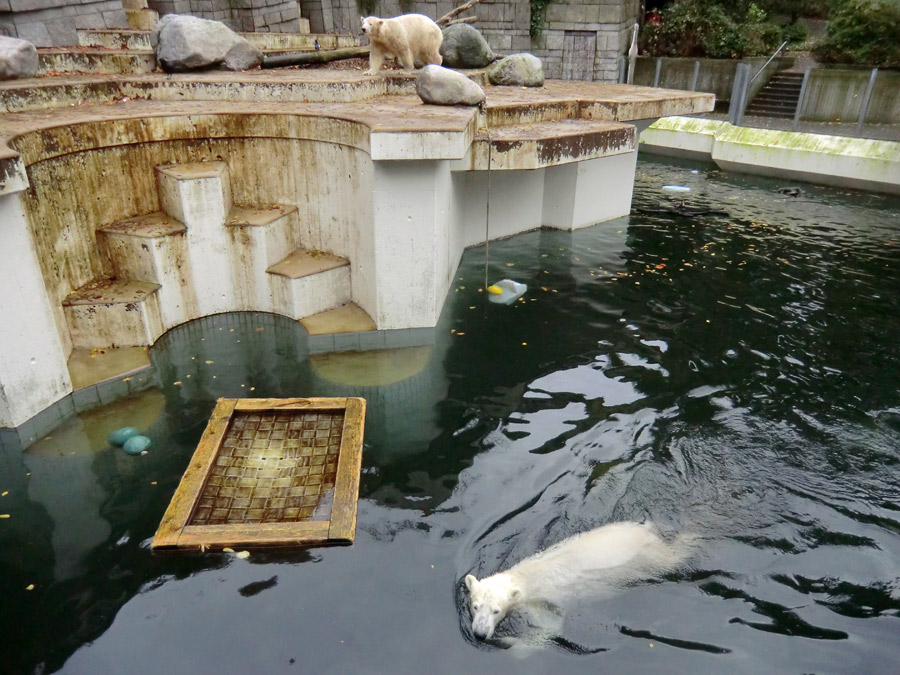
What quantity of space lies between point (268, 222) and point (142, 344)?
2.07 m

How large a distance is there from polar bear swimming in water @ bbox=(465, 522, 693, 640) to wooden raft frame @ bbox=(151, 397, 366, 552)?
3.98 ft

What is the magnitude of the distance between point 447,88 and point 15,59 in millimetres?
5899

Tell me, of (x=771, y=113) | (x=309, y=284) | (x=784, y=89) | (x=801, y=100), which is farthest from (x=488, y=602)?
(x=784, y=89)

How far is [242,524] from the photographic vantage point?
5059 millimetres

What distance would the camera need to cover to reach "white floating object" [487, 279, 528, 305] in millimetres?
9062

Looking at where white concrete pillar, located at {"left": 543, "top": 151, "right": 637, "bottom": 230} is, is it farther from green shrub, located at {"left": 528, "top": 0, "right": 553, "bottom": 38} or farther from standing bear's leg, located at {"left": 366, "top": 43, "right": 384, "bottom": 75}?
green shrub, located at {"left": 528, "top": 0, "right": 553, "bottom": 38}

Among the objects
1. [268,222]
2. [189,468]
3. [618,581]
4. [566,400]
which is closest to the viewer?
[618,581]

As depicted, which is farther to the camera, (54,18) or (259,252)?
(54,18)

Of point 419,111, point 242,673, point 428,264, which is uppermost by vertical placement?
point 419,111

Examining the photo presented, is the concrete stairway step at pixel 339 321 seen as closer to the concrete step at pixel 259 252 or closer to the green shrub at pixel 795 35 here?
the concrete step at pixel 259 252

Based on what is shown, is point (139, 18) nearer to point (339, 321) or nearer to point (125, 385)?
point (339, 321)

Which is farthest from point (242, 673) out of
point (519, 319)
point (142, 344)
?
point (519, 319)

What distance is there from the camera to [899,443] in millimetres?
6094

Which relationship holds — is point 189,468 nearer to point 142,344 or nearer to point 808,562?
point 142,344
